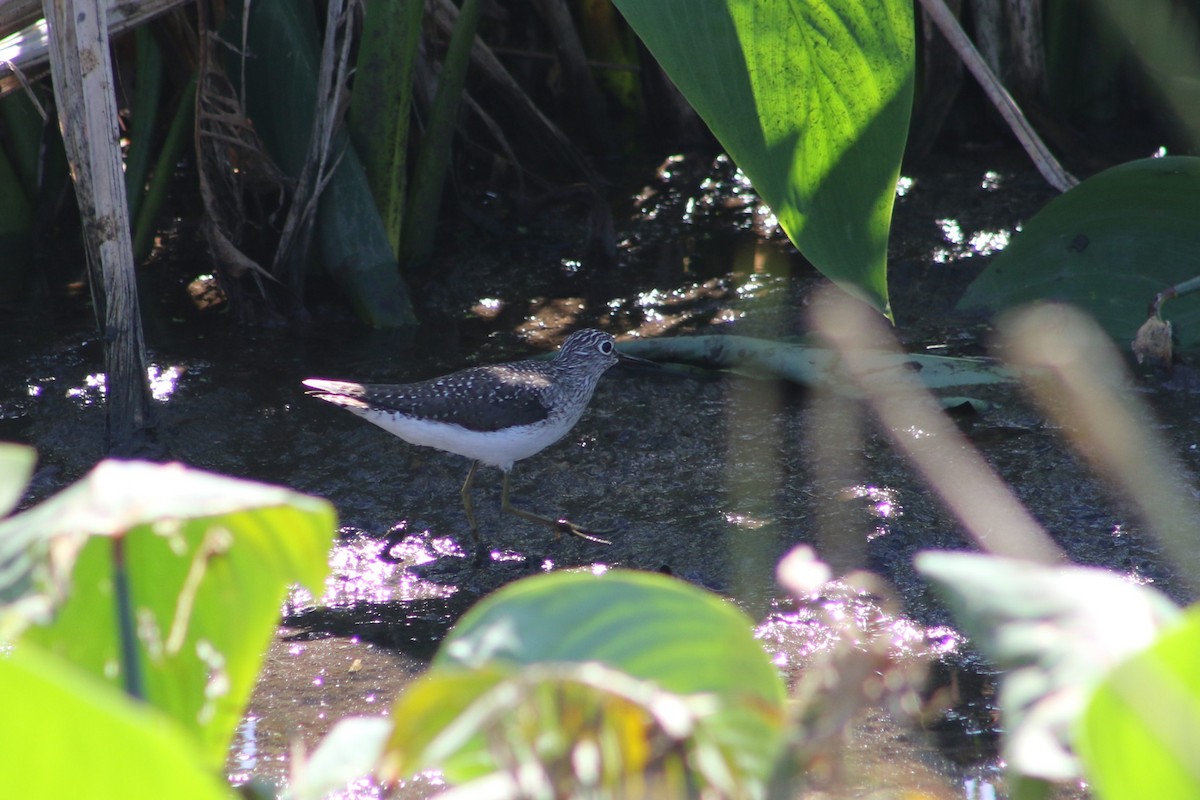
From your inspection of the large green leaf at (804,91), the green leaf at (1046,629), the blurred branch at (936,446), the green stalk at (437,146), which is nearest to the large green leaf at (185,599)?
the green leaf at (1046,629)

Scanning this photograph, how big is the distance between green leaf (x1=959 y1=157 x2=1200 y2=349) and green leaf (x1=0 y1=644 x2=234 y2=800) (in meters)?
4.09

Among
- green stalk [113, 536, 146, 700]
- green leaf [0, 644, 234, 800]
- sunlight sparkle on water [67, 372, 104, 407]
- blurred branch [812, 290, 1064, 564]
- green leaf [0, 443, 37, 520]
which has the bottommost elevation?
sunlight sparkle on water [67, 372, 104, 407]

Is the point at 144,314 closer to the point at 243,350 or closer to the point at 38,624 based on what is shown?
the point at 243,350

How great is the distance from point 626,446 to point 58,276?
8.82ft

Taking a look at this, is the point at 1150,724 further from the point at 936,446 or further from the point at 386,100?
the point at 386,100

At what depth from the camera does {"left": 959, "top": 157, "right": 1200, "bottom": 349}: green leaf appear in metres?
4.12

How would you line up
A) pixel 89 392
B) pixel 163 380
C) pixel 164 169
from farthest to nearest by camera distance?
pixel 164 169, pixel 163 380, pixel 89 392

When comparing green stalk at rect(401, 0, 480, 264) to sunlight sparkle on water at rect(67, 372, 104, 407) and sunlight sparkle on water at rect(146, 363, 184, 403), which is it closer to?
sunlight sparkle on water at rect(146, 363, 184, 403)

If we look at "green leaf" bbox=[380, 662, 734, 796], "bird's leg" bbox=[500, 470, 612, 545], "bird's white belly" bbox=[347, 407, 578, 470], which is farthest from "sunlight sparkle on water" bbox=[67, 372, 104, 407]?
"green leaf" bbox=[380, 662, 734, 796]

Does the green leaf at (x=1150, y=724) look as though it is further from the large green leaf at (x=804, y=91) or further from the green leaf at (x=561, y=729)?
the large green leaf at (x=804, y=91)

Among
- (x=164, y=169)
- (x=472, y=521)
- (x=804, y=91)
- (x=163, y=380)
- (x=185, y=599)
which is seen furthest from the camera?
(x=164, y=169)

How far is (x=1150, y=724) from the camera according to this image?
630 millimetres

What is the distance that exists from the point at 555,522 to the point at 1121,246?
89.3 inches

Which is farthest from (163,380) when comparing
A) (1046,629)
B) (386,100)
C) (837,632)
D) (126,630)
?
(1046,629)
